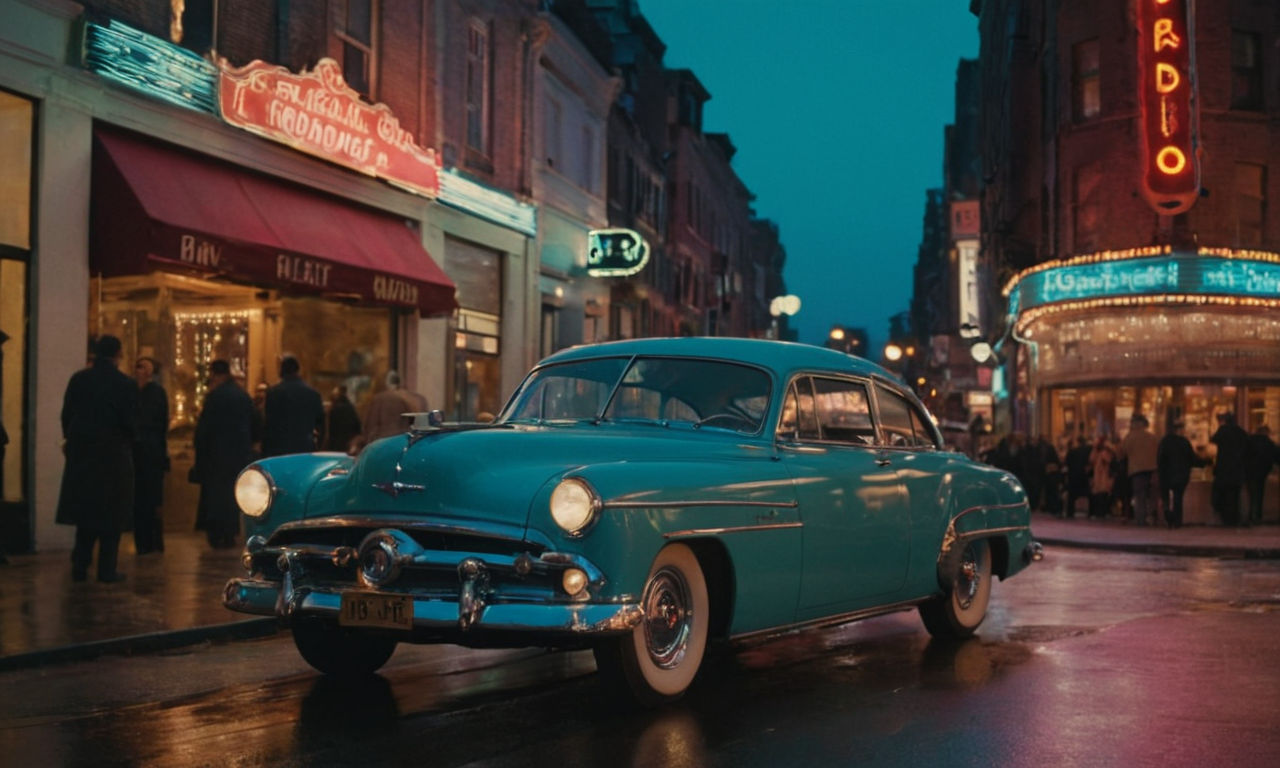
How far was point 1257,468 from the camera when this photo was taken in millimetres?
24031

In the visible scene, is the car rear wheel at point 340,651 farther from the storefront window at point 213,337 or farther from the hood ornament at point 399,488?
the storefront window at point 213,337

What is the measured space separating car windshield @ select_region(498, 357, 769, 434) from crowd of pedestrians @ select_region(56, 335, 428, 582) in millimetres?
4724

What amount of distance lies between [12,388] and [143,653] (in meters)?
6.45

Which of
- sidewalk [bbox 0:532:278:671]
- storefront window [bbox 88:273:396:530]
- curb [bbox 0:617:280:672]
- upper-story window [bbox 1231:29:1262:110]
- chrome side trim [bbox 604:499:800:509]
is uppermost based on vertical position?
upper-story window [bbox 1231:29:1262:110]

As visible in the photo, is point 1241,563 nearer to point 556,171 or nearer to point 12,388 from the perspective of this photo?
point 12,388

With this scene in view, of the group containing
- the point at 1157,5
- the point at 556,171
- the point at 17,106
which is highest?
the point at 1157,5

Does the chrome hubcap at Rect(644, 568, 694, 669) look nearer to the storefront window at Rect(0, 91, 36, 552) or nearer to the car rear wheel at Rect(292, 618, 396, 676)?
the car rear wheel at Rect(292, 618, 396, 676)

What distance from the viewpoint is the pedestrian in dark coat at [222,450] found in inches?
567

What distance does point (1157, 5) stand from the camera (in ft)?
95.4

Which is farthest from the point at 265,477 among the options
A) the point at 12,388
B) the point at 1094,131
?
the point at 1094,131

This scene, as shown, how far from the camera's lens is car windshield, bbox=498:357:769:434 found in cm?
766

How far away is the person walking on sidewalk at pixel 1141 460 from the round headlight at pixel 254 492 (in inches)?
775

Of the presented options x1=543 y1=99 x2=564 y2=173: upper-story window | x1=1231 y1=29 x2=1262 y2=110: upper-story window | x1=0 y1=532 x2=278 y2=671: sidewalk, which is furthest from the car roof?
x1=1231 y1=29 x2=1262 y2=110: upper-story window

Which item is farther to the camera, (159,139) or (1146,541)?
(1146,541)
